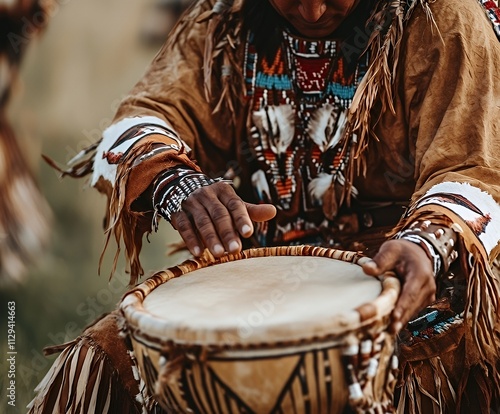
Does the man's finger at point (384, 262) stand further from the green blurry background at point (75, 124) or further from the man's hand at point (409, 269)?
the green blurry background at point (75, 124)

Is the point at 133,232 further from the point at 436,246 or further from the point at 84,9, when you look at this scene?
the point at 84,9

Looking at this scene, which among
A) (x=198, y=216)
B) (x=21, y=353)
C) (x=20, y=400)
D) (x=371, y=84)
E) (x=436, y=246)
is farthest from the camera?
(x=21, y=353)

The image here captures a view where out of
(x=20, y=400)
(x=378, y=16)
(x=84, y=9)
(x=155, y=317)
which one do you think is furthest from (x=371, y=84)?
(x=84, y=9)

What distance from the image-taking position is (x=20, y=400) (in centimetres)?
226

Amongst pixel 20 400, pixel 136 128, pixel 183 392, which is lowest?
pixel 20 400

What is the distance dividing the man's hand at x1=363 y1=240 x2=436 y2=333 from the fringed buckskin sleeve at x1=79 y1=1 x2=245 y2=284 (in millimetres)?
485

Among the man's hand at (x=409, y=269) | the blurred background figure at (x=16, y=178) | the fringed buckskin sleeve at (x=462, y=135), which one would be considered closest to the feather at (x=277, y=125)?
the fringed buckskin sleeve at (x=462, y=135)

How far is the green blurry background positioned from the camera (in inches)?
110

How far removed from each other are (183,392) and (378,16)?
88cm

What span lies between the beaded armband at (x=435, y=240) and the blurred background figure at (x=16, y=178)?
2.00 metres

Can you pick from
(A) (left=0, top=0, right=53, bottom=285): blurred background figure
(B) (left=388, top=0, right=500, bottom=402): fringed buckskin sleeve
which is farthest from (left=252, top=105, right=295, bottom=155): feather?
(A) (left=0, top=0, right=53, bottom=285): blurred background figure

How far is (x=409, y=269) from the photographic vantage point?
1.11 metres

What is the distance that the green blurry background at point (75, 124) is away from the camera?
9.19 feet

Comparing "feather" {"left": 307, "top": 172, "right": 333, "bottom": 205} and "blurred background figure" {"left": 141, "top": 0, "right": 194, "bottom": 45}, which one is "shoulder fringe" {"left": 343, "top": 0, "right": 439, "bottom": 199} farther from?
"blurred background figure" {"left": 141, "top": 0, "right": 194, "bottom": 45}
